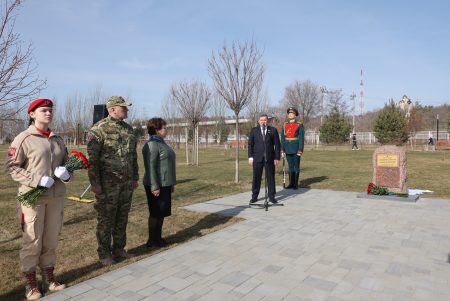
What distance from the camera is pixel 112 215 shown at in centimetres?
417

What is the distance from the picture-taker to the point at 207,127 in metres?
60.1

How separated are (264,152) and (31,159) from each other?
5.05 metres

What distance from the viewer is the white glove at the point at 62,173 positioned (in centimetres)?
328

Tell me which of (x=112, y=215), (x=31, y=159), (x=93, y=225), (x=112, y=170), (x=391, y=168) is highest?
(x=31, y=159)

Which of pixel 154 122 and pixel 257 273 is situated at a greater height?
pixel 154 122

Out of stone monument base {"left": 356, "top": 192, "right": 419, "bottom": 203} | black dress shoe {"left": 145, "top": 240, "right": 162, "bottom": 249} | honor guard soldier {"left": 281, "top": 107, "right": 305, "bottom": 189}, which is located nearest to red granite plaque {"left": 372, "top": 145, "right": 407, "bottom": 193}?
stone monument base {"left": 356, "top": 192, "right": 419, "bottom": 203}

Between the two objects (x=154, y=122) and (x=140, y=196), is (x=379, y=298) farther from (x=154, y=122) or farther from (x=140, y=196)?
(x=140, y=196)

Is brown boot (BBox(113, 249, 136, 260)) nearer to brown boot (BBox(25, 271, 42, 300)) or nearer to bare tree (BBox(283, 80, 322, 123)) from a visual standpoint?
brown boot (BBox(25, 271, 42, 300))

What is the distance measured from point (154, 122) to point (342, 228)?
332 cm

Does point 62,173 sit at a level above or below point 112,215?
above

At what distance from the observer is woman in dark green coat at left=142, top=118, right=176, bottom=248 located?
4.58 meters

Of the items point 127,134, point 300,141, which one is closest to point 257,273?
point 127,134

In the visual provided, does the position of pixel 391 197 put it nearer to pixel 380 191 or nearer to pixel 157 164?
pixel 380 191

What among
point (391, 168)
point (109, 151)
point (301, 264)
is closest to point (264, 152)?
point (391, 168)
